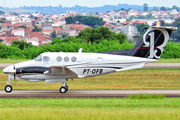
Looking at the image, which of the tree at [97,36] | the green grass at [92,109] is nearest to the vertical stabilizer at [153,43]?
the green grass at [92,109]

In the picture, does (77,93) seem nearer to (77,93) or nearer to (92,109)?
(77,93)

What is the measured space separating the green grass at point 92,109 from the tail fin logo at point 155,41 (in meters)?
5.28

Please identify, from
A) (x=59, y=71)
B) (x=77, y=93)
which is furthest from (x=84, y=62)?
(x=77, y=93)

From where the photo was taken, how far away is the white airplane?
76.8ft

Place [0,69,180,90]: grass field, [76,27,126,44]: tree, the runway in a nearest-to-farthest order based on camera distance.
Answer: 1. the runway
2. [0,69,180,90]: grass field
3. [76,27,126,44]: tree

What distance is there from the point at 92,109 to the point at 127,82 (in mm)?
14178

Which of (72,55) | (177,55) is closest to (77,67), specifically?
(72,55)

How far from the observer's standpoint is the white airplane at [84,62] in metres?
23.4

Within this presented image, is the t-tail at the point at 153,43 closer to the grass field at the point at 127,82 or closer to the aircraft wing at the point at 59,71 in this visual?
the grass field at the point at 127,82

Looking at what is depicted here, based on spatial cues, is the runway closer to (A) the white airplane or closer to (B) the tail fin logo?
(A) the white airplane

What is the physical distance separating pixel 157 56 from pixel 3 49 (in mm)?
43093

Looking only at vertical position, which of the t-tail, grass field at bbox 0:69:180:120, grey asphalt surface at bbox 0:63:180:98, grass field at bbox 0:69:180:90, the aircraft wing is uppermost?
the t-tail

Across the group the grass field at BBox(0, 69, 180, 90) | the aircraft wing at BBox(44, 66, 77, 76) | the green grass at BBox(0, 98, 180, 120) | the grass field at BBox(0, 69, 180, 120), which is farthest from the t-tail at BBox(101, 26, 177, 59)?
the green grass at BBox(0, 98, 180, 120)

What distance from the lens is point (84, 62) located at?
2378cm
